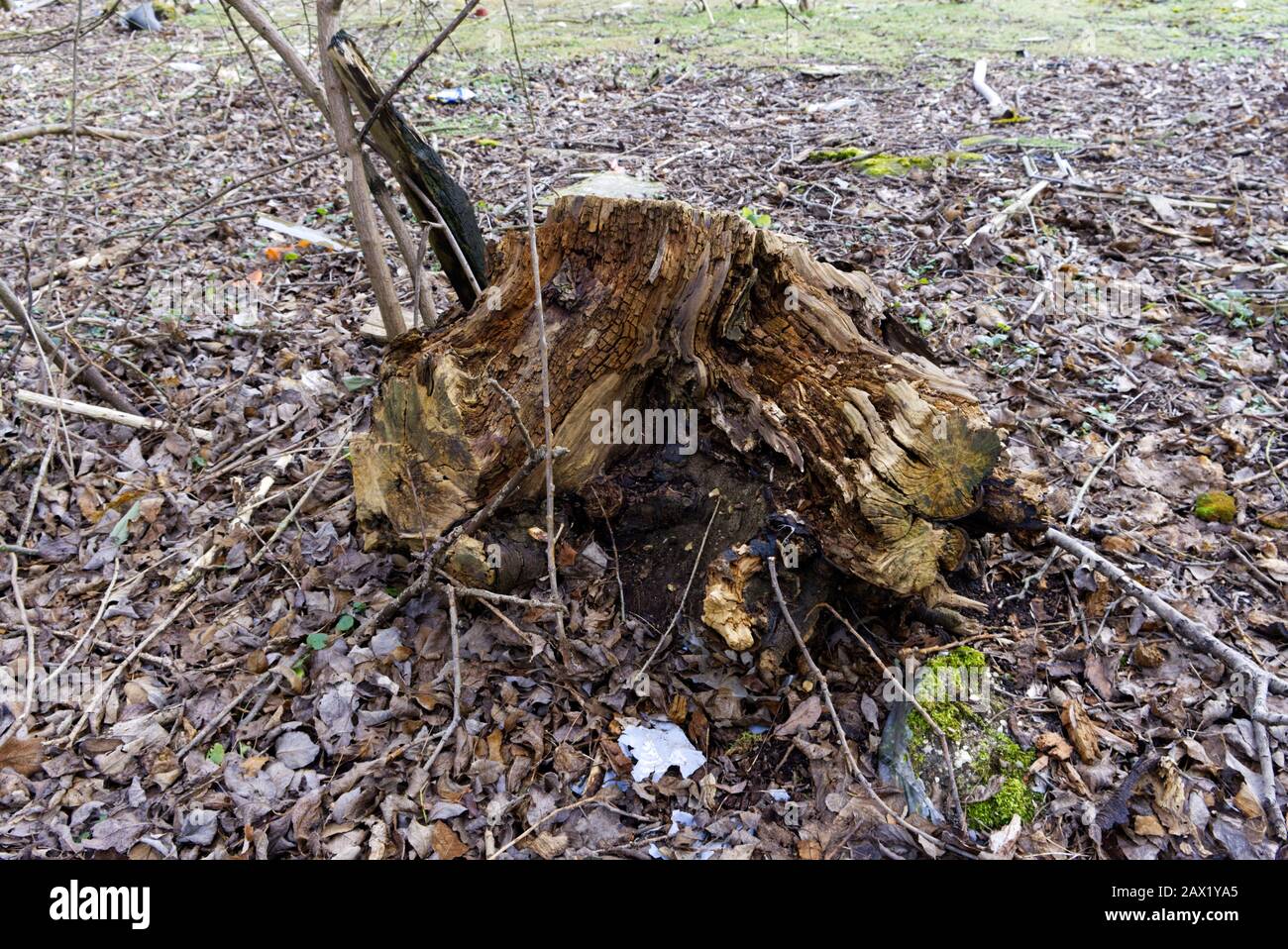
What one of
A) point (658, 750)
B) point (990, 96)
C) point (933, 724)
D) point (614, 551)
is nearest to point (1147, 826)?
point (933, 724)

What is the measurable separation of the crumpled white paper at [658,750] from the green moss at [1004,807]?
0.93 metres

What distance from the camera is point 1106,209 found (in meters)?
6.04

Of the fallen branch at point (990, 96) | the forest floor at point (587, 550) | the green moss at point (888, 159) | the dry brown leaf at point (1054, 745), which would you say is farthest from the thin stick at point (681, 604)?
the fallen branch at point (990, 96)

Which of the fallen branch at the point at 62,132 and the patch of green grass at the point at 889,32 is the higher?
the patch of green grass at the point at 889,32

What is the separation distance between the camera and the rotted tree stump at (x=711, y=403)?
2688mm

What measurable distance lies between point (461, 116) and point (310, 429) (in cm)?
600

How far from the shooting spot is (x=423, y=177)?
11.8ft

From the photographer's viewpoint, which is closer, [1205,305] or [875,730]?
[875,730]

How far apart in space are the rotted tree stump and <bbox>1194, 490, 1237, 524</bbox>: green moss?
4.45 ft

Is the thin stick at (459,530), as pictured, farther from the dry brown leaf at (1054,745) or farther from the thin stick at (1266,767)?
the thin stick at (1266,767)

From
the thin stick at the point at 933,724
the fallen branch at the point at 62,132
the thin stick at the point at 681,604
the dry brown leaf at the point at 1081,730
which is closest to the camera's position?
the thin stick at the point at 933,724

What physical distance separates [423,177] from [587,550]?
77.9 inches
